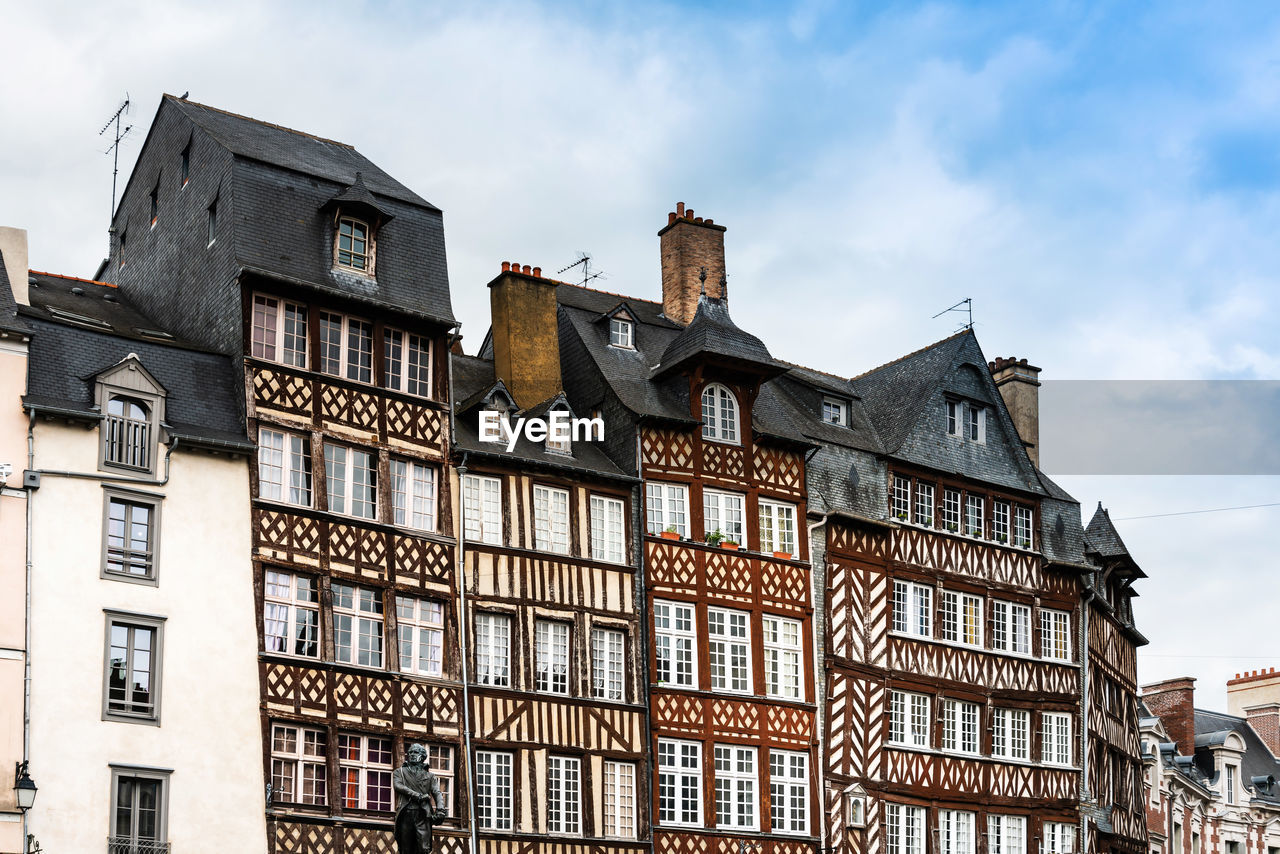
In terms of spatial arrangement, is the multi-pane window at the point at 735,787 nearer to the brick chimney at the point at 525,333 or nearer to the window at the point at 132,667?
the brick chimney at the point at 525,333

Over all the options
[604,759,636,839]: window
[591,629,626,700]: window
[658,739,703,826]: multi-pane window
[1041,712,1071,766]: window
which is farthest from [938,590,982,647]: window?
[604,759,636,839]: window

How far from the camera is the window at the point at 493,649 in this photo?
31.8m

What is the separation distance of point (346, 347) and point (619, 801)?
29.0 ft

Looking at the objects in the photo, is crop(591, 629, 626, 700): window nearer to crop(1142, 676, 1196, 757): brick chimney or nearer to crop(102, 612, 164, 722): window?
crop(102, 612, 164, 722): window

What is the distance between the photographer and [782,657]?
35375mm

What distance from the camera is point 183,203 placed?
110 feet

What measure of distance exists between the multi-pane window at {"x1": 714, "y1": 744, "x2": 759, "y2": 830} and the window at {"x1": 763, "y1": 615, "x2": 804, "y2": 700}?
1.40m

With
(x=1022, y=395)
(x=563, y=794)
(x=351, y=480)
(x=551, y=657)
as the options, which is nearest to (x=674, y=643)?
(x=551, y=657)

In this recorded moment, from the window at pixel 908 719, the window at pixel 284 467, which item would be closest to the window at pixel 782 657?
the window at pixel 908 719

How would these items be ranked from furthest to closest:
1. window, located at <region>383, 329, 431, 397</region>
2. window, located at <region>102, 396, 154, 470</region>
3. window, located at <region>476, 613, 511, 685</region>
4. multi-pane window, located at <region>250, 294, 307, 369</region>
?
window, located at <region>383, 329, 431, 397</region>, window, located at <region>476, 613, 511, 685</region>, multi-pane window, located at <region>250, 294, 307, 369</region>, window, located at <region>102, 396, 154, 470</region>

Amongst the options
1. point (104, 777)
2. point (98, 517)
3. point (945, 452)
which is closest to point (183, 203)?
point (98, 517)

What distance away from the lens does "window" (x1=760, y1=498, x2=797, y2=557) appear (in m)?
36.0

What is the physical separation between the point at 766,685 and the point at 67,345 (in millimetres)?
13677

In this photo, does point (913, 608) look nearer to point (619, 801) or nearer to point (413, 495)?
point (619, 801)
